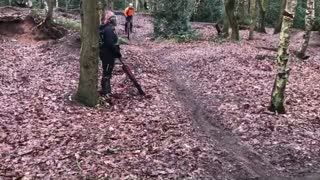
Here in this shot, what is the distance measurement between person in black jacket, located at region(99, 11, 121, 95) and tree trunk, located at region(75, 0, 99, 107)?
0.63 meters

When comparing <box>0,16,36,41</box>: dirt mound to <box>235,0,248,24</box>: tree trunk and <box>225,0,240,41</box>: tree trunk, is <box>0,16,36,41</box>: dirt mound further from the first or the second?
<box>235,0,248,24</box>: tree trunk

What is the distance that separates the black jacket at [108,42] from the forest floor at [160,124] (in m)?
1.19

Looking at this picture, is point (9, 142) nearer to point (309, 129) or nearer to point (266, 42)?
point (309, 129)

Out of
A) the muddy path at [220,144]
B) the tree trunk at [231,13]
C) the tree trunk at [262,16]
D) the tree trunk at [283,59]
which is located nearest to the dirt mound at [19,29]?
the muddy path at [220,144]

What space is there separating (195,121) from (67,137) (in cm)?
321

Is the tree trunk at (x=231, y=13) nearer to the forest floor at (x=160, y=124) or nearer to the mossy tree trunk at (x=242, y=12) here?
the forest floor at (x=160, y=124)

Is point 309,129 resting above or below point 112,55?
below

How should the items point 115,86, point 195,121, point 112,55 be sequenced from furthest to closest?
1. point 115,86
2. point 112,55
3. point 195,121

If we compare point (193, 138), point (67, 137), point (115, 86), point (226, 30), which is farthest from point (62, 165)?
point (226, 30)

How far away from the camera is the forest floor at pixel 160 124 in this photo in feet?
24.2

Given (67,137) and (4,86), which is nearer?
(67,137)

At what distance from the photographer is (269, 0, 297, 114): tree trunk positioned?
9945 millimetres

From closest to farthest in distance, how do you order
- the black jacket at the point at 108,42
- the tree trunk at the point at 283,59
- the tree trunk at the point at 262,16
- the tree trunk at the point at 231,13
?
the tree trunk at the point at 283,59
the black jacket at the point at 108,42
the tree trunk at the point at 231,13
the tree trunk at the point at 262,16

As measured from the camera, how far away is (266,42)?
24.9 meters
